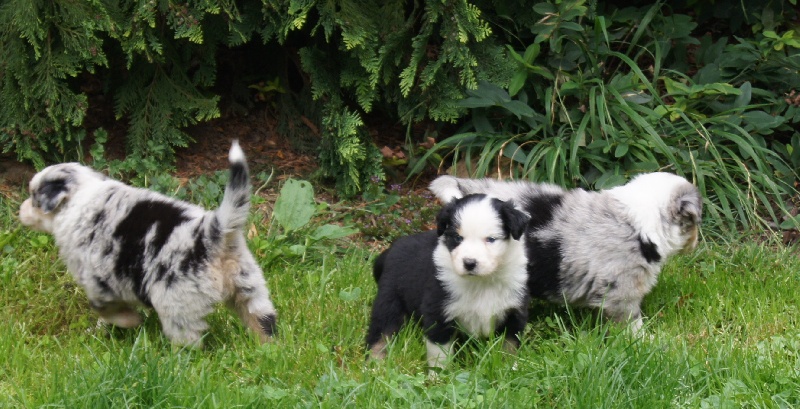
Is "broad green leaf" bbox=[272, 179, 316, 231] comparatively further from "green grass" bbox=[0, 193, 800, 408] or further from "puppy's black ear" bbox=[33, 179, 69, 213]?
"puppy's black ear" bbox=[33, 179, 69, 213]

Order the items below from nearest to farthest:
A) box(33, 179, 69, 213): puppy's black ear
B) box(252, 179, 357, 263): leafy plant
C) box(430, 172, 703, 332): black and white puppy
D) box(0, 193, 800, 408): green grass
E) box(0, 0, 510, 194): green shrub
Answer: box(0, 193, 800, 408): green grass
box(33, 179, 69, 213): puppy's black ear
box(430, 172, 703, 332): black and white puppy
box(252, 179, 357, 263): leafy plant
box(0, 0, 510, 194): green shrub

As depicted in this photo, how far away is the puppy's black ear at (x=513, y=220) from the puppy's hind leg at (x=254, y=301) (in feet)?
4.20

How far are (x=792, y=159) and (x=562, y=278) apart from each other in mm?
2850

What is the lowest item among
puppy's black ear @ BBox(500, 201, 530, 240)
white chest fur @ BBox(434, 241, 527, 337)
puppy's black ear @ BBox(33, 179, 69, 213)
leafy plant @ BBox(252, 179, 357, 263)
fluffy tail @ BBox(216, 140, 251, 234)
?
leafy plant @ BBox(252, 179, 357, 263)

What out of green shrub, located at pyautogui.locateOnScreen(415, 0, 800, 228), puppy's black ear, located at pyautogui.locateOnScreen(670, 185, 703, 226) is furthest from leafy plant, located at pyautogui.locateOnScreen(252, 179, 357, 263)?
puppy's black ear, located at pyautogui.locateOnScreen(670, 185, 703, 226)

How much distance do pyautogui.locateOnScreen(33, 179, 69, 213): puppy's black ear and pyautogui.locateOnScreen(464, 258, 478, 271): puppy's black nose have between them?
2127 millimetres

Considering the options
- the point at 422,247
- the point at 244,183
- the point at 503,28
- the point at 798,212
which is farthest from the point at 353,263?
the point at 798,212

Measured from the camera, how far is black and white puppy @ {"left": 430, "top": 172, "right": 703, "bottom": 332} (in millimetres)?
4914

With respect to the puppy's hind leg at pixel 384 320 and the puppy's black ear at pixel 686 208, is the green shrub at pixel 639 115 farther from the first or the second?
the puppy's hind leg at pixel 384 320

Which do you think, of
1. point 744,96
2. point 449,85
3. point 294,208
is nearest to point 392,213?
point 294,208

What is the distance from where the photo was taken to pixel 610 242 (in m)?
4.94

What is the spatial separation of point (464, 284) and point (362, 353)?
679mm

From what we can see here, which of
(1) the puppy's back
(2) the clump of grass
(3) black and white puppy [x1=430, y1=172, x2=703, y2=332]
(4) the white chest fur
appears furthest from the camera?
(2) the clump of grass

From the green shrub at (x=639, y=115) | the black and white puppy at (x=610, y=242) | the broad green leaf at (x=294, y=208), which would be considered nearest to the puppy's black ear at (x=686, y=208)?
the black and white puppy at (x=610, y=242)
